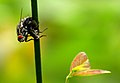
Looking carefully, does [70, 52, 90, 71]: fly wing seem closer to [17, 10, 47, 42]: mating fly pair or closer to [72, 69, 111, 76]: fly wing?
[72, 69, 111, 76]: fly wing

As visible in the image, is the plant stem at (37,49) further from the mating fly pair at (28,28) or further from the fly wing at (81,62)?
the fly wing at (81,62)

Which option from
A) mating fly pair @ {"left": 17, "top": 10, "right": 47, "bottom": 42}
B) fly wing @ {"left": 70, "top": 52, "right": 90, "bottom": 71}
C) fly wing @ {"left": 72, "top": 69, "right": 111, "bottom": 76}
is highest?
mating fly pair @ {"left": 17, "top": 10, "right": 47, "bottom": 42}

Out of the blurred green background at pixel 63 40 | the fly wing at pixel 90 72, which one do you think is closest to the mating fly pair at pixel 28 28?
the fly wing at pixel 90 72

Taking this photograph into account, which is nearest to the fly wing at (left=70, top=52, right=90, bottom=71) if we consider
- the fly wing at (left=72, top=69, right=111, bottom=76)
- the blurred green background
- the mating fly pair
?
the fly wing at (left=72, top=69, right=111, bottom=76)

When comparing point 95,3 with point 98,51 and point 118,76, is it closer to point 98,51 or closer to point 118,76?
point 98,51

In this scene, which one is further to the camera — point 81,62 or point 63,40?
point 63,40

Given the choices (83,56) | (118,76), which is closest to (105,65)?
(118,76)

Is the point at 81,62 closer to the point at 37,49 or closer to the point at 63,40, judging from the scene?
the point at 37,49

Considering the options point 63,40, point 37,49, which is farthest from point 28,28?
point 63,40
